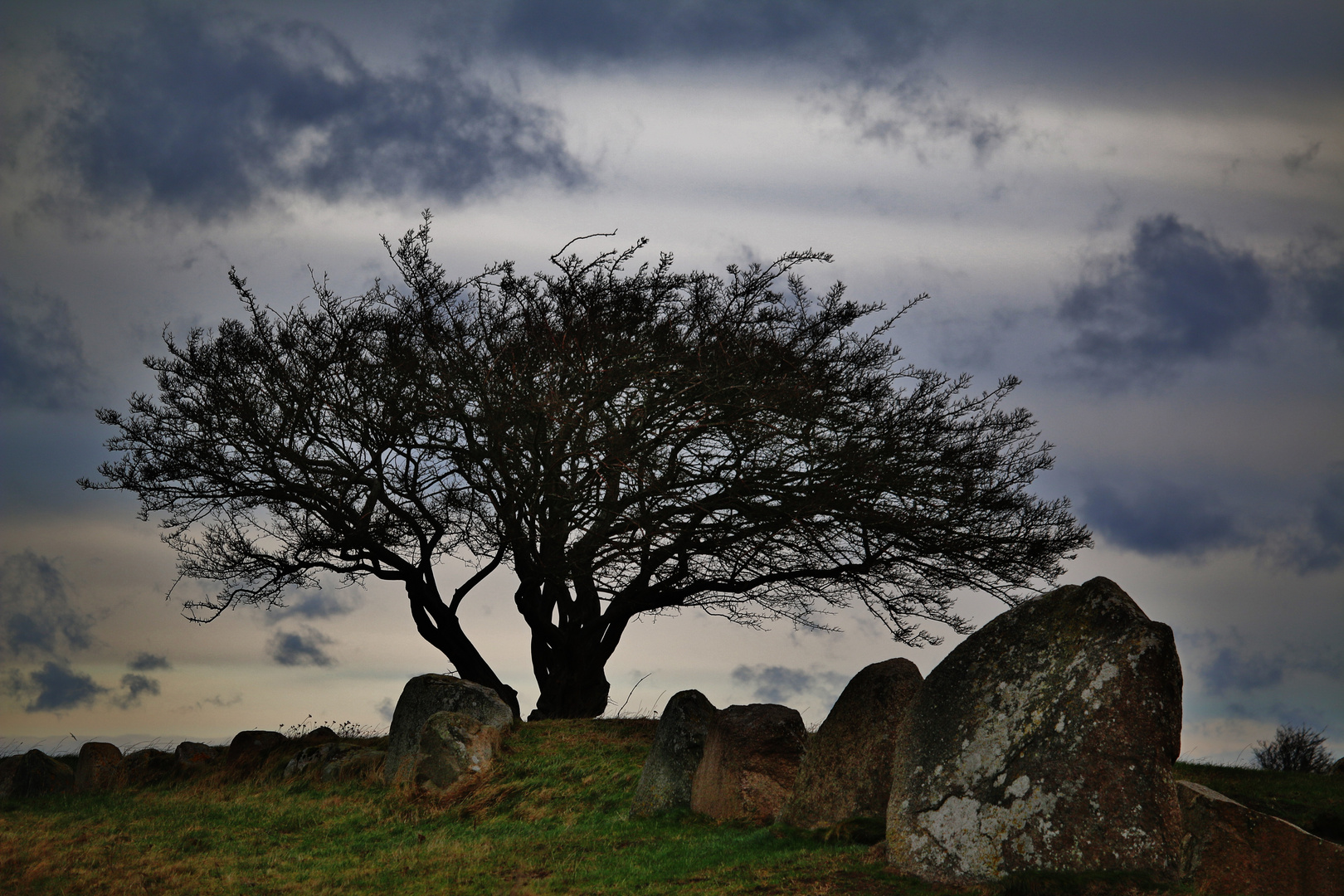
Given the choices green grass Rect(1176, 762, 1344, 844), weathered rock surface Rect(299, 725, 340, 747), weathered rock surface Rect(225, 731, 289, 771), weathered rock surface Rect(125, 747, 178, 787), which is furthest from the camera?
weathered rock surface Rect(299, 725, 340, 747)

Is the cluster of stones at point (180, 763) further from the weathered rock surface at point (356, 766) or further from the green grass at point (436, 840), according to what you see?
the green grass at point (436, 840)

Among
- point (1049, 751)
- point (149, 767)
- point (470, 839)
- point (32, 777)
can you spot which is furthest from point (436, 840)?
point (32, 777)

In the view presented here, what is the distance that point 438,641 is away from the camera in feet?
61.9

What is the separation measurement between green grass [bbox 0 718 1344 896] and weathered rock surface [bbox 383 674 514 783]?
1.38 feet

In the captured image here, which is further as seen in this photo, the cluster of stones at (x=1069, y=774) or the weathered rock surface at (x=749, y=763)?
the weathered rock surface at (x=749, y=763)

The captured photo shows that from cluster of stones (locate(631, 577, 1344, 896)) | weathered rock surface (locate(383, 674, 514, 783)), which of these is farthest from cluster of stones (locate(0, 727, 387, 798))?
cluster of stones (locate(631, 577, 1344, 896))

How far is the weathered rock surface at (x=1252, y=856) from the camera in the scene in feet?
24.7

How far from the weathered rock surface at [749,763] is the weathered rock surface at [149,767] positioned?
1049cm

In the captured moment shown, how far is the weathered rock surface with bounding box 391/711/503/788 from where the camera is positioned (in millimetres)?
14062

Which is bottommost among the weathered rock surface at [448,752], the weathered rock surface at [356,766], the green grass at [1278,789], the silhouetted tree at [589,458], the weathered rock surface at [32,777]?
the weathered rock surface at [32,777]

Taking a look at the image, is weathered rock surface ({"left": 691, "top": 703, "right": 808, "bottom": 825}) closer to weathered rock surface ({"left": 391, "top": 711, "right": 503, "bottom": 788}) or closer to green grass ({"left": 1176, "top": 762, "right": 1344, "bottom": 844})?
weathered rock surface ({"left": 391, "top": 711, "right": 503, "bottom": 788})

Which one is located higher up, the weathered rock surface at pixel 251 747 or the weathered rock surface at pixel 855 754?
the weathered rock surface at pixel 855 754

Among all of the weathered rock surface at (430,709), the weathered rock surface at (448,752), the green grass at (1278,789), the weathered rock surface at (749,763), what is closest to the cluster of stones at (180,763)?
the weathered rock surface at (430,709)

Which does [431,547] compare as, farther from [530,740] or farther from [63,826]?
[63,826]
